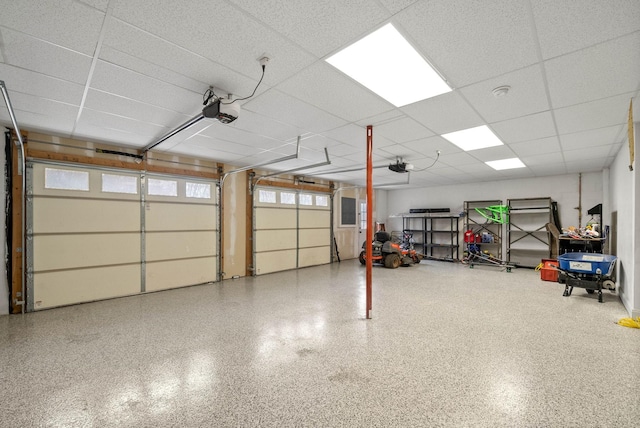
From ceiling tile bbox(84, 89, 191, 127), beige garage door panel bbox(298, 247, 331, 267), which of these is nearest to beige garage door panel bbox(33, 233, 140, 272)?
ceiling tile bbox(84, 89, 191, 127)

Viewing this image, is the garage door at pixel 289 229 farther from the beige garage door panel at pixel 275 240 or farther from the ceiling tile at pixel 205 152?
the ceiling tile at pixel 205 152

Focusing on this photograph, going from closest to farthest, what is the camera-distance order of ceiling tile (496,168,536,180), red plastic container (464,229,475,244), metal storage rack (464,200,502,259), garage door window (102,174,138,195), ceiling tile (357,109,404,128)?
1. ceiling tile (357,109,404,128)
2. garage door window (102,174,138,195)
3. ceiling tile (496,168,536,180)
4. red plastic container (464,229,475,244)
5. metal storage rack (464,200,502,259)

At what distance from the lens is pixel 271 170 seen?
7043mm

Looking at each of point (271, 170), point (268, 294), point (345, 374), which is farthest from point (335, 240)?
point (345, 374)

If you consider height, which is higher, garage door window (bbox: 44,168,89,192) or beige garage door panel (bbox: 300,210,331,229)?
garage door window (bbox: 44,168,89,192)

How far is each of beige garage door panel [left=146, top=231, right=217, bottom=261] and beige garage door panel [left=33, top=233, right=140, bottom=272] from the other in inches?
9.5

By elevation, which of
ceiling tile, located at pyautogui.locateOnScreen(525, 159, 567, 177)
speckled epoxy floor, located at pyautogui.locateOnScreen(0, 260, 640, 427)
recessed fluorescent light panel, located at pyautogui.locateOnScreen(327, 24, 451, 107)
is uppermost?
recessed fluorescent light panel, located at pyautogui.locateOnScreen(327, 24, 451, 107)

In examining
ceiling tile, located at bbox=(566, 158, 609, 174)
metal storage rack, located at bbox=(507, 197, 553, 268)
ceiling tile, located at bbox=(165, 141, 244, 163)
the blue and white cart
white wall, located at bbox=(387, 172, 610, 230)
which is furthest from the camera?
metal storage rack, located at bbox=(507, 197, 553, 268)

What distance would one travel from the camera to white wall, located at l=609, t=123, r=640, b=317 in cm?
358

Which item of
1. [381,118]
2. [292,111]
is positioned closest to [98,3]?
[292,111]

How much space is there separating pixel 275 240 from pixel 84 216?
3823mm

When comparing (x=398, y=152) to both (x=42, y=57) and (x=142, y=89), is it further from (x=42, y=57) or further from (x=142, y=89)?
(x=42, y=57)

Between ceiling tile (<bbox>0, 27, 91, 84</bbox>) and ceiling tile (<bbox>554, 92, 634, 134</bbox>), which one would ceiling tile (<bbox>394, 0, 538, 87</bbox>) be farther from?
ceiling tile (<bbox>0, 27, 91, 84</bbox>)

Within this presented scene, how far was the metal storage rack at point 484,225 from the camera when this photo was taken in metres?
8.39
